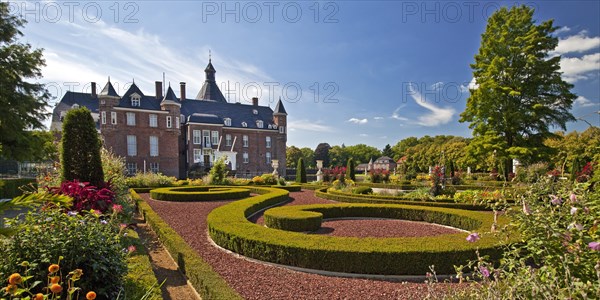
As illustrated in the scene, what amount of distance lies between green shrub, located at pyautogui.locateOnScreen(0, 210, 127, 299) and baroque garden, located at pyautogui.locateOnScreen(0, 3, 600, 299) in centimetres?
1

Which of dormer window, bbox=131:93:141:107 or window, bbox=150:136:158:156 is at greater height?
dormer window, bbox=131:93:141:107

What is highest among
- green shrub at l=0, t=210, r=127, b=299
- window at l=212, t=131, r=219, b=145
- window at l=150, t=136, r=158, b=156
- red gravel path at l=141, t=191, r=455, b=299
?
window at l=212, t=131, r=219, b=145

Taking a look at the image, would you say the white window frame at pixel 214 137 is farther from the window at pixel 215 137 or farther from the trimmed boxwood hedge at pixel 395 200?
the trimmed boxwood hedge at pixel 395 200

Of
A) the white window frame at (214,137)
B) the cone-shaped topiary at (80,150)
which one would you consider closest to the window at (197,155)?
the white window frame at (214,137)

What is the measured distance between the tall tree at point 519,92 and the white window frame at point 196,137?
28053 mm

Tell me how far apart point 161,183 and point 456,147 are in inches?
1561

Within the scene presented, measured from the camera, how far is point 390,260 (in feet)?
14.8

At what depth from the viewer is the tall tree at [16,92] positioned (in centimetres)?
1527

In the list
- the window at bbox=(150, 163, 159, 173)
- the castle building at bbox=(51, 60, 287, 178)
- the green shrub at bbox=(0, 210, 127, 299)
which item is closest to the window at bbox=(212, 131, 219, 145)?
the castle building at bbox=(51, 60, 287, 178)

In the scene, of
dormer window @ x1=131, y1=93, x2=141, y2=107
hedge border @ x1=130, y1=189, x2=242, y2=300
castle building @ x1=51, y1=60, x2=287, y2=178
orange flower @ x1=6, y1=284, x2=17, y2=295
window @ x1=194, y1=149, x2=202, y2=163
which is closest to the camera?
orange flower @ x1=6, y1=284, x2=17, y2=295

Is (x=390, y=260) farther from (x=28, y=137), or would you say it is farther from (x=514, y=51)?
(x=28, y=137)

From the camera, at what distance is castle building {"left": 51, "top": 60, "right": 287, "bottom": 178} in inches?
1183

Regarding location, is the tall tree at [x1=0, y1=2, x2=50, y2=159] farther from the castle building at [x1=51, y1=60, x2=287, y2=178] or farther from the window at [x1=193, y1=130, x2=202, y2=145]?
the window at [x1=193, y1=130, x2=202, y2=145]

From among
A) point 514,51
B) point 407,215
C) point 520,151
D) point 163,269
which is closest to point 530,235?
point 163,269
